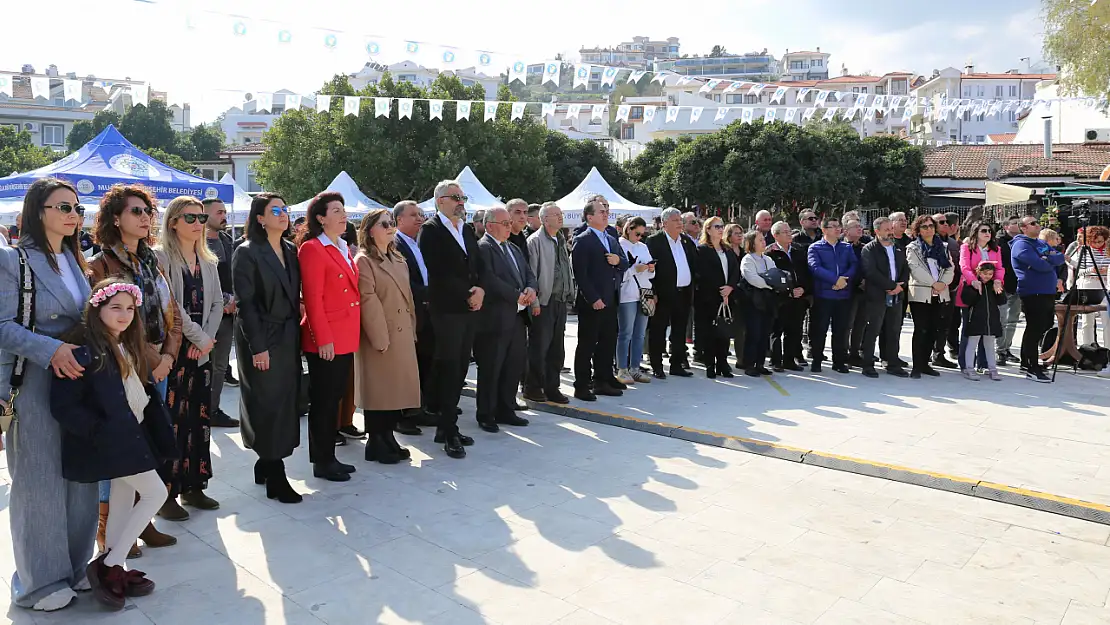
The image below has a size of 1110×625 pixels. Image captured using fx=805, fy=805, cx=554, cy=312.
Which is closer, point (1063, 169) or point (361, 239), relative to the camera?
point (361, 239)

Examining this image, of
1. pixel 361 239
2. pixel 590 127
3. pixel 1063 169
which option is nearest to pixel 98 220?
pixel 361 239

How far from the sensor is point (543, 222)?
302 inches

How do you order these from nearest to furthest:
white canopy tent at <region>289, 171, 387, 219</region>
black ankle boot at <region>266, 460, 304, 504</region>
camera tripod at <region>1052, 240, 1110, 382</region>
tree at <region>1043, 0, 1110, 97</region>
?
black ankle boot at <region>266, 460, 304, 504</region> < camera tripod at <region>1052, 240, 1110, 382</region> < white canopy tent at <region>289, 171, 387, 219</region> < tree at <region>1043, 0, 1110, 97</region>

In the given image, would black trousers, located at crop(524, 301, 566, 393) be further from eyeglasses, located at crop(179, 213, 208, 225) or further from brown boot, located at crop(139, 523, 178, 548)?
brown boot, located at crop(139, 523, 178, 548)

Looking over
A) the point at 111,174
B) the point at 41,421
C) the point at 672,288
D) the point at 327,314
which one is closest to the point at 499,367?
the point at 327,314

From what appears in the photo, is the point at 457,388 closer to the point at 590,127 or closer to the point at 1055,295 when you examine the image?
the point at 1055,295

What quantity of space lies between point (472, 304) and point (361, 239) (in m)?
0.96

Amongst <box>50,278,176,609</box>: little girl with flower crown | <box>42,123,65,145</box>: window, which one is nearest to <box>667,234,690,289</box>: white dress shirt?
<box>50,278,176,609</box>: little girl with flower crown

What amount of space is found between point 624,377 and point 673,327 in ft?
3.22

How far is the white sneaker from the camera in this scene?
8.84 metres

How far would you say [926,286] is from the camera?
9367mm

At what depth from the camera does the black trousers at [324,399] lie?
5250mm

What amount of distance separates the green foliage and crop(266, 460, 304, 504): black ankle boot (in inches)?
1176

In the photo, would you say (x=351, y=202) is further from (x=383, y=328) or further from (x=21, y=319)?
(x=21, y=319)
